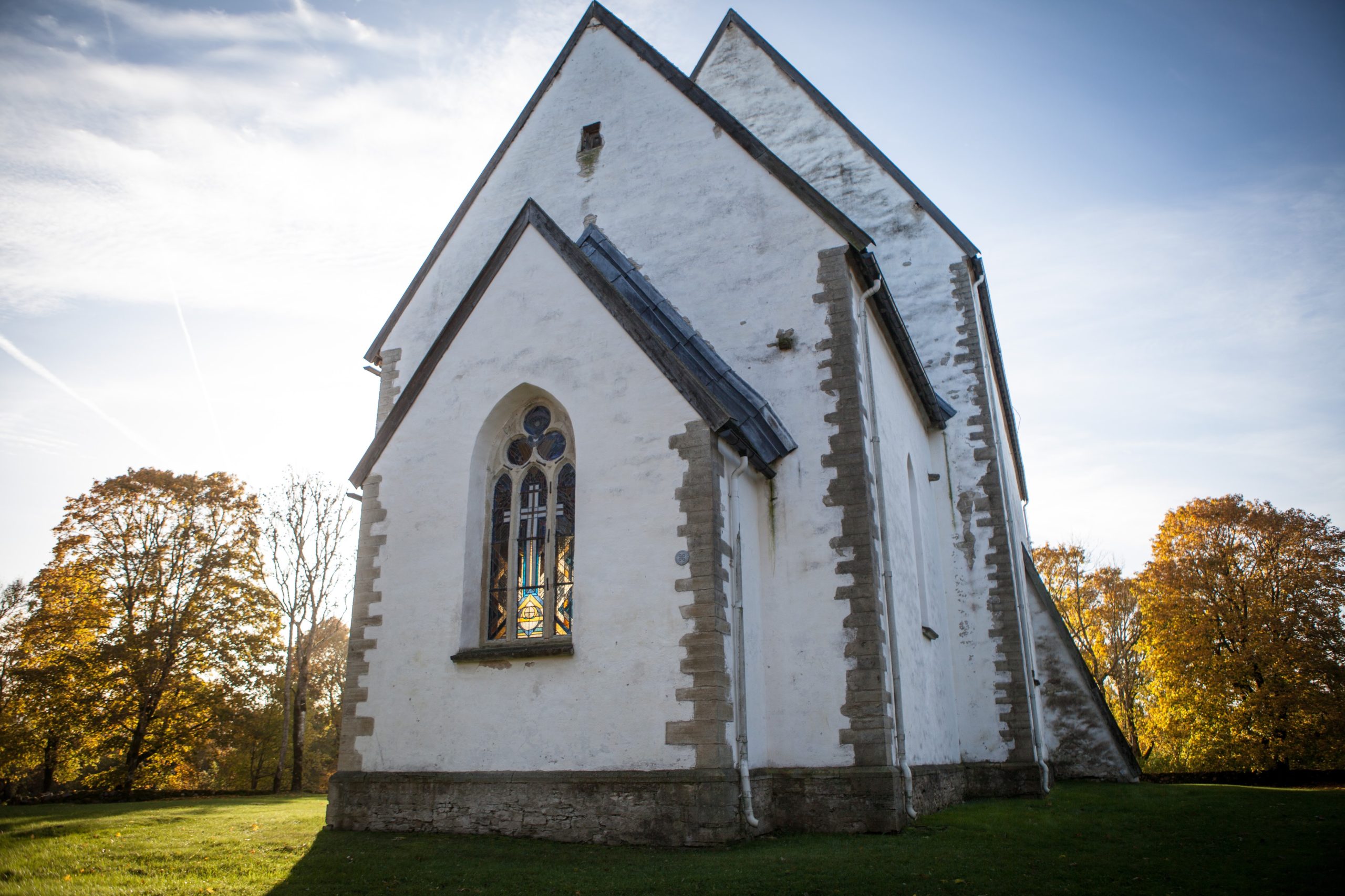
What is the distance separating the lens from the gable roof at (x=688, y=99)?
12930 mm

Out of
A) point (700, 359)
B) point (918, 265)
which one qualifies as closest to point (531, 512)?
point (700, 359)

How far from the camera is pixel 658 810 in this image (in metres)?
9.18

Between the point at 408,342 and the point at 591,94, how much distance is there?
5.54 metres

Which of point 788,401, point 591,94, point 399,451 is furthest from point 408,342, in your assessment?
point 788,401

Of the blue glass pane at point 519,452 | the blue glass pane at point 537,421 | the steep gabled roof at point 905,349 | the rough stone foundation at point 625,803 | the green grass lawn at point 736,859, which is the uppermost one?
the steep gabled roof at point 905,349

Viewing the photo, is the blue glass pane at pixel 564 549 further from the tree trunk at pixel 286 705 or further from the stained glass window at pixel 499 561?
the tree trunk at pixel 286 705

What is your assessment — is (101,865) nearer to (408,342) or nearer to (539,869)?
(539,869)

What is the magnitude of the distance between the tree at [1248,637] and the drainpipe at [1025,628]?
13.2 meters

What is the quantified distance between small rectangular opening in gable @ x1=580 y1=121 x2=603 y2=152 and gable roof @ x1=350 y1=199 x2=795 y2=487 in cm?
302

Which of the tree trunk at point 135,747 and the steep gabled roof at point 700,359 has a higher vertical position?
the steep gabled roof at point 700,359

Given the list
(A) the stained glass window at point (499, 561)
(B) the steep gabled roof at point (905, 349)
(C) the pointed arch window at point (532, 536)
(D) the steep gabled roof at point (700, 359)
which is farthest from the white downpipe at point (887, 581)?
(A) the stained glass window at point (499, 561)

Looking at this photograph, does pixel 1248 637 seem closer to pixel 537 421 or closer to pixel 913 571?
pixel 913 571

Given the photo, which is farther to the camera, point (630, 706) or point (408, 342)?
point (408, 342)

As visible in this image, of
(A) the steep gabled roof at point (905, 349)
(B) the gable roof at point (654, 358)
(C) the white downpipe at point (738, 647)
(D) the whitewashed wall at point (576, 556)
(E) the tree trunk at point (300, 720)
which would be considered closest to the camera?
(C) the white downpipe at point (738, 647)
